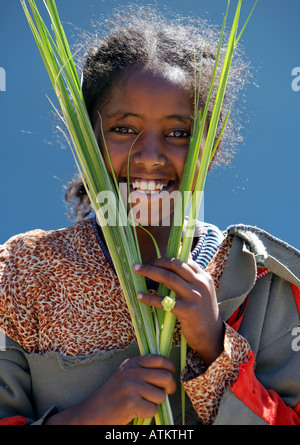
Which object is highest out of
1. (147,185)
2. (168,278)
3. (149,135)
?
(149,135)

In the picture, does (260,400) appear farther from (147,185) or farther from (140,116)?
(140,116)

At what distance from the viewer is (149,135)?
1449 mm

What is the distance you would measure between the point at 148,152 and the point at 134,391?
0.56 m

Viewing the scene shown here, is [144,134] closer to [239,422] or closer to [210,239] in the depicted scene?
[210,239]

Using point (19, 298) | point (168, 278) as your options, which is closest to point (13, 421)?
point (19, 298)

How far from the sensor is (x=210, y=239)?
1.64 meters

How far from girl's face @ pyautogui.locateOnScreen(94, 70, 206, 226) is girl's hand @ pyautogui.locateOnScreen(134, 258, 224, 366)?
0.28 m

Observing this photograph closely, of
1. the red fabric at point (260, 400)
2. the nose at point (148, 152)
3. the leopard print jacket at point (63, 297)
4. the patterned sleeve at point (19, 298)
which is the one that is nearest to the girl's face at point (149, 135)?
the nose at point (148, 152)

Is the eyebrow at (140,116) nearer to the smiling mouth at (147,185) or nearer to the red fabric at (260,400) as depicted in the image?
the smiling mouth at (147,185)

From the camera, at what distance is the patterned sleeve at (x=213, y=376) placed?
4.16ft
